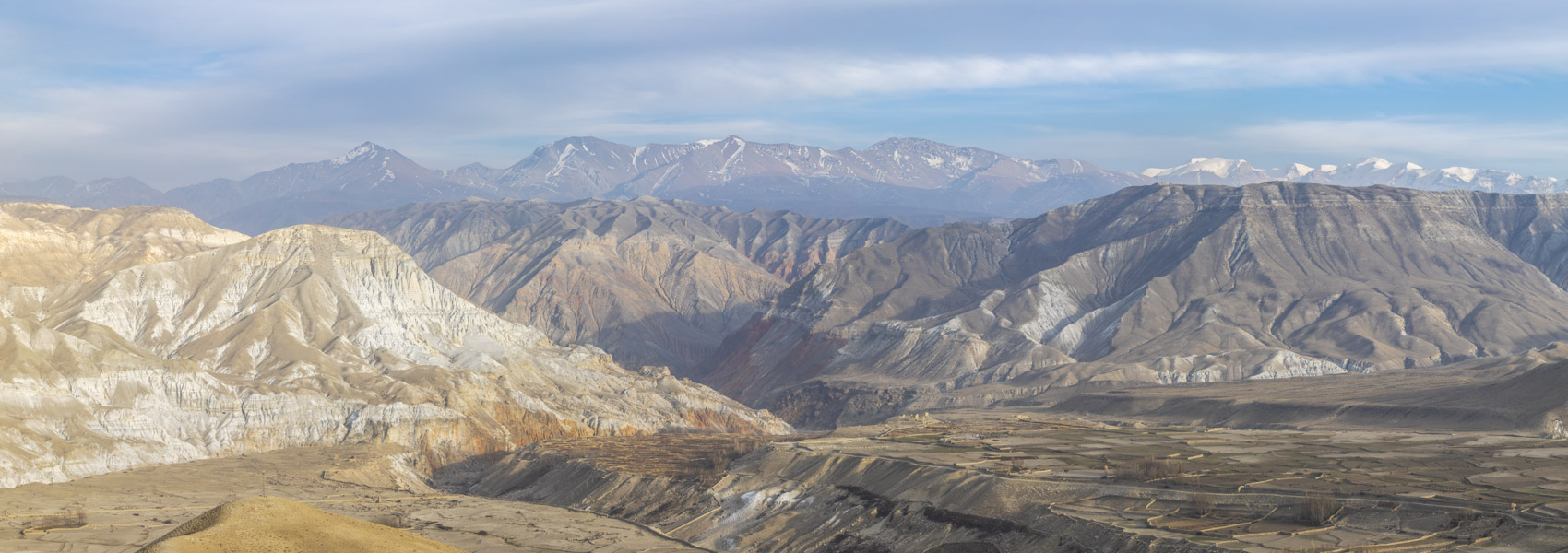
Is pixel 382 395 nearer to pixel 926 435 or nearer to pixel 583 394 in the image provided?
pixel 583 394

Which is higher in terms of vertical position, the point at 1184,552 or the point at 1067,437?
the point at 1184,552

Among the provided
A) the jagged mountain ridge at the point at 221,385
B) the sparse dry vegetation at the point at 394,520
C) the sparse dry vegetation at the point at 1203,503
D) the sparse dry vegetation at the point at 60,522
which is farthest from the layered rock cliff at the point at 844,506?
the jagged mountain ridge at the point at 221,385

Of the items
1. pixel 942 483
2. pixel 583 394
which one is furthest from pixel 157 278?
pixel 942 483

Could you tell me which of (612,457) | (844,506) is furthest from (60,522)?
(844,506)

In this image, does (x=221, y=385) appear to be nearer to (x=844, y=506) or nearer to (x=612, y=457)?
(x=612, y=457)

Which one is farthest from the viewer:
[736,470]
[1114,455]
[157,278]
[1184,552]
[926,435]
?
[157,278]

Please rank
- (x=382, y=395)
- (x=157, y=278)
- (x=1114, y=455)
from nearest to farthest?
(x=1114, y=455) < (x=382, y=395) < (x=157, y=278)

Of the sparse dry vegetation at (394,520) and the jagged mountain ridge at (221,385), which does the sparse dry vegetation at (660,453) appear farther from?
the sparse dry vegetation at (394,520)

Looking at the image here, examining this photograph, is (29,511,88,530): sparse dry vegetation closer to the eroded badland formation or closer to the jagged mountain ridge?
the eroded badland formation
